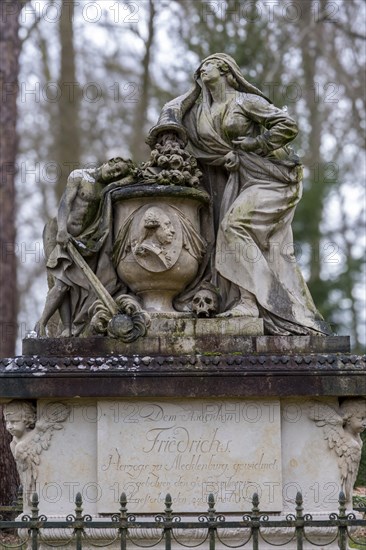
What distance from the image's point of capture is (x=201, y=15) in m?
22.2

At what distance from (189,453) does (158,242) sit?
5.68 feet

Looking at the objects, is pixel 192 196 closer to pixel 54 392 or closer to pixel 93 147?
pixel 54 392

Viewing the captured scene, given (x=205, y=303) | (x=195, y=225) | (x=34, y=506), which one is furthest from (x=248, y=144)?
(x=34, y=506)

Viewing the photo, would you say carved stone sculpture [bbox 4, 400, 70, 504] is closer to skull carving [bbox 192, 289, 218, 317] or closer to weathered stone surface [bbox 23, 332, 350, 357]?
weathered stone surface [bbox 23, 332, 350, 357]

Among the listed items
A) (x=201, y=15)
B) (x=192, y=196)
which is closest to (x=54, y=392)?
(x=192, y=196)

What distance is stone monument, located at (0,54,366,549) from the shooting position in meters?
9.95

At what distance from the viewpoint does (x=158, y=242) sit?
412 inches

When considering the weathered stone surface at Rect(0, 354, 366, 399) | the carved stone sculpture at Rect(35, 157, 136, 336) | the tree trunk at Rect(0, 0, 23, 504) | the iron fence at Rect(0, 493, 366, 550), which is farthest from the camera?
the tree trunk at Rect(0, 0, 23, 504)

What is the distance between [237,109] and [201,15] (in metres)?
11.7

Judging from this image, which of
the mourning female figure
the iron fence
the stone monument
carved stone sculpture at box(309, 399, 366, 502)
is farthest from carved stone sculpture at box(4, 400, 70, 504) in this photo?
carved stone sculpture at box(309, 399, 366, 502)

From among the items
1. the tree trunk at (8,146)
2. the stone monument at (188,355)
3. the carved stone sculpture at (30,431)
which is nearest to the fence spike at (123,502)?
the stone monument at (188,355)

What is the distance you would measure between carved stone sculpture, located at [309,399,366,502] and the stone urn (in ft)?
5.02

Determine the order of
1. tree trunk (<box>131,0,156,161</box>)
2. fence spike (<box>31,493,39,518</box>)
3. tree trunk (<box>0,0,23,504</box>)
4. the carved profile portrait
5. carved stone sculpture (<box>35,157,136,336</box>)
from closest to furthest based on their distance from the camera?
1. fence spike (<box>31,493,39,518</box>)
2. the carved profile portrait
3. carved stone sculpture (<box>35,157,136,336</box>)
4. tree trunk (<box>0,0,23,504</box>)
5. tree trunk (<box>131,0,156,161</box>)

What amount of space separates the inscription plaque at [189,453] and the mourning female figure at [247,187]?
2.74ft
